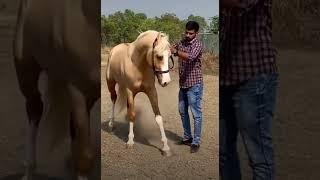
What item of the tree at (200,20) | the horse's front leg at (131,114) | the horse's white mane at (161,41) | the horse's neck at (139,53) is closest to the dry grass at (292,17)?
the tree at (200,20)

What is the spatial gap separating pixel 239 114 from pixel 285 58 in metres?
0.32

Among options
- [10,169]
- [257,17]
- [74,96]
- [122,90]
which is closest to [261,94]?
[257,17]

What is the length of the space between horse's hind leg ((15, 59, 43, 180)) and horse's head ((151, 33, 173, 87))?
900mm

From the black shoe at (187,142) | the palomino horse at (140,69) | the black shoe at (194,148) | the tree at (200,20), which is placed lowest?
the black shoe at (194,148)

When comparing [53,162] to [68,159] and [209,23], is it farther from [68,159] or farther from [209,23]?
[209,23]

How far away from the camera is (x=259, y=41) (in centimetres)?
210

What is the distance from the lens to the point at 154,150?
3.07 m

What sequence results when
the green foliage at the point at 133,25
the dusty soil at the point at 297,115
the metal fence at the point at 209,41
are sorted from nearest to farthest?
the dusty soil at the point at 297,115
the green foliage at the point at 133,25
the metal fence at the point at 209,41

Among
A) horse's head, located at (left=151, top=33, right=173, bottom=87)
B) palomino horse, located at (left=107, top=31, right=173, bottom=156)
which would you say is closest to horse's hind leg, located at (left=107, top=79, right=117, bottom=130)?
palomino horse, located at (left=107, top=31, right=173, bottom=156)

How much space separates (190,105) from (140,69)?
1.68 ft

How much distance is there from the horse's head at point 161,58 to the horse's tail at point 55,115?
87 cm

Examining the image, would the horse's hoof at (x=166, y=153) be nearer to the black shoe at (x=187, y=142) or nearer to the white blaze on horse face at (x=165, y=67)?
the black shoe at (x=187, y=142)

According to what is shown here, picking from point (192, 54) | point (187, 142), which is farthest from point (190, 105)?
point (192, 54)

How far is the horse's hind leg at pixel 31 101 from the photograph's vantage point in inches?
89.7
